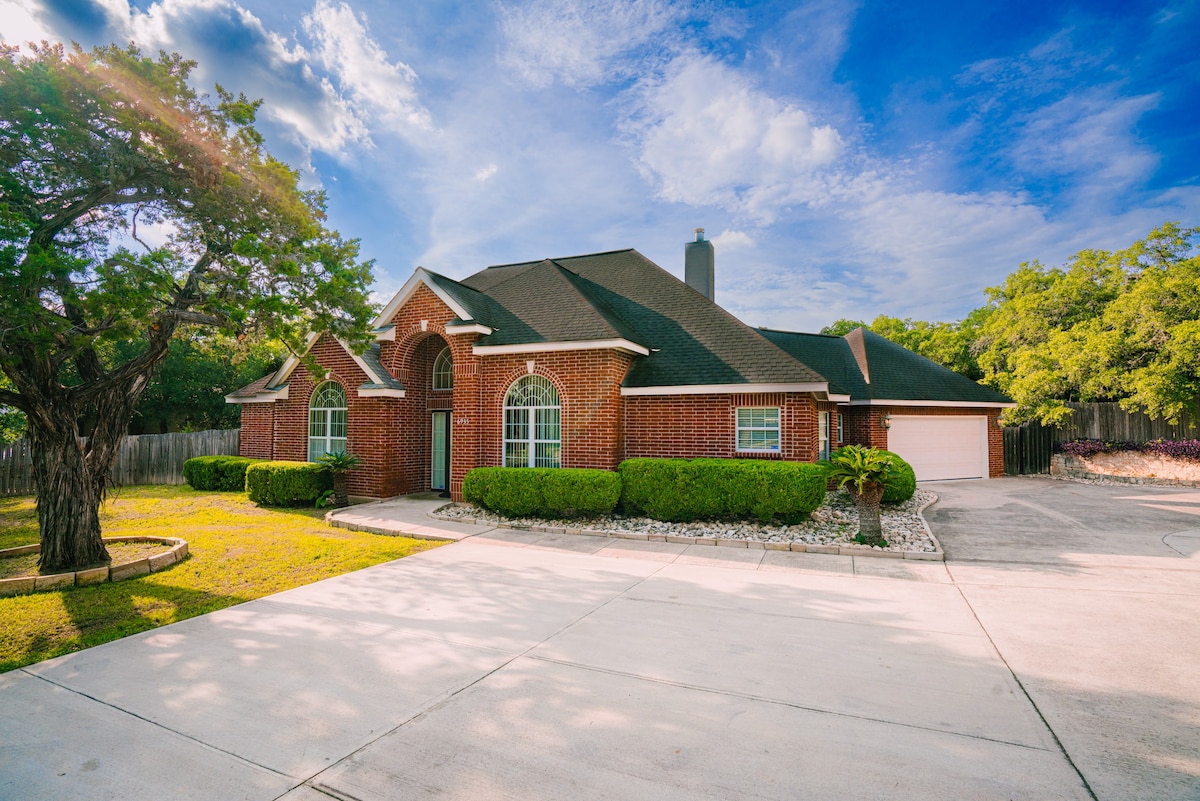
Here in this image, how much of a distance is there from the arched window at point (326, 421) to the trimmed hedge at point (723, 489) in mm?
8553

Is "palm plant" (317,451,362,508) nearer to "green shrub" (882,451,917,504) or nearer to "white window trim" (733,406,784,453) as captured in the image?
"white window trim" (733,406,784,453)

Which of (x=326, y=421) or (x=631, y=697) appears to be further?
(x=326, y=421)

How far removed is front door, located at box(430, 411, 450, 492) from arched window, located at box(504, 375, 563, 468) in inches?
105

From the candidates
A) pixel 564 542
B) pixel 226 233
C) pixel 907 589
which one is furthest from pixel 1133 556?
pixel 226 233

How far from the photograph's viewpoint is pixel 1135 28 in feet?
32.4

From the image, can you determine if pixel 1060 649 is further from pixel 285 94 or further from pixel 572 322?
pixel 285 94

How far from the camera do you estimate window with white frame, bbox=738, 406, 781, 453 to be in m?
11.6

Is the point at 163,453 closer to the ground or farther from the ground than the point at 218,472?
farther from the ground

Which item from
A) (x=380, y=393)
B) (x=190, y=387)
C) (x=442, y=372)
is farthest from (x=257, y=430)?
(x=190, y=387)

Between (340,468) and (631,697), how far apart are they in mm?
11440

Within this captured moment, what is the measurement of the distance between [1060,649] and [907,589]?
6.12 ft

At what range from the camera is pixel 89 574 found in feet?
21.4

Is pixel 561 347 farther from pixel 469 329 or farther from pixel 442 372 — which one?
pixel 442 372

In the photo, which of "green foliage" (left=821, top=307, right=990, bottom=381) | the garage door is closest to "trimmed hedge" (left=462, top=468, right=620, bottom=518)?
the garage door
